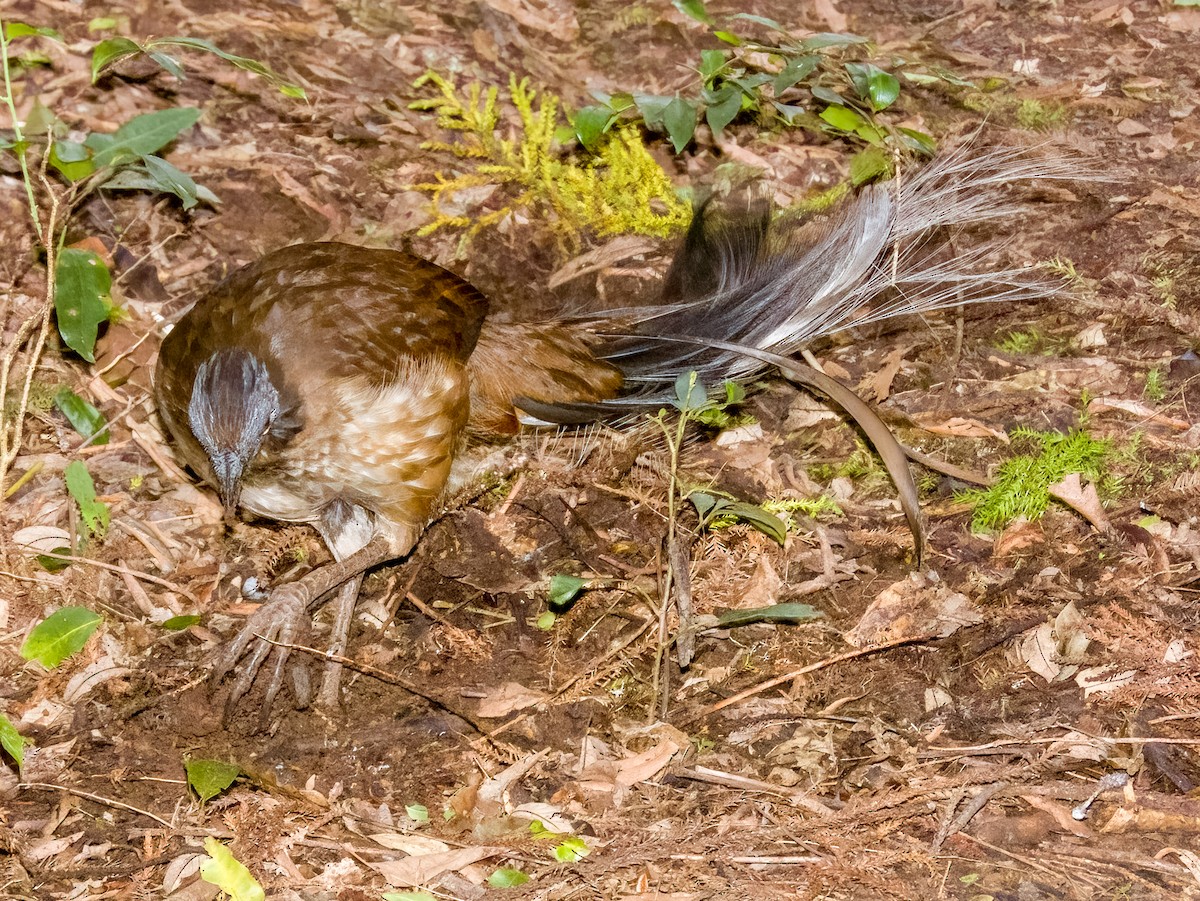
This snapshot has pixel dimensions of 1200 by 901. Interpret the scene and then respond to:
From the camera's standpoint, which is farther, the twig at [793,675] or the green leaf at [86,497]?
the green leaf at [86,497]

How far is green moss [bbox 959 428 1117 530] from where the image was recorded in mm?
3719

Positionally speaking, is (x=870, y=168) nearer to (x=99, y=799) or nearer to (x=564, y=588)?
(x=564, y=588)

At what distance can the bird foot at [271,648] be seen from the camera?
3.56m

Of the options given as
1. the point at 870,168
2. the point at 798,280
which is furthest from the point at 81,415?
the point at 870,168

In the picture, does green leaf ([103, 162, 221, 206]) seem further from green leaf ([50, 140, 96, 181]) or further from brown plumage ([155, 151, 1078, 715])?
brown plumage ([155, 151, 1078, 715])

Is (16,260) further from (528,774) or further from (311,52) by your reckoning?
(528,774)

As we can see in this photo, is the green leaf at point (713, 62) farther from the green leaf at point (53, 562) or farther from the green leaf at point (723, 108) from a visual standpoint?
the green leaf at point (53, 562)

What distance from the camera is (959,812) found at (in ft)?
9.05

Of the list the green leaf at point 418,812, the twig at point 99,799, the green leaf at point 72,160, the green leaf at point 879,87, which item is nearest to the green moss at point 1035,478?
the green leaf at point 879,87

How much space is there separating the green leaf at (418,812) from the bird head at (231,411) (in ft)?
4.09

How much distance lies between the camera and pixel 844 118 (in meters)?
4.88

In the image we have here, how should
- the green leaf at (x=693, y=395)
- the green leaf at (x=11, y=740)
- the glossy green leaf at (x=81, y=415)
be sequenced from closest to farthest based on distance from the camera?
the green leaf at (x=11, y=740) → the green leaf at (x=693, y=395) → the glossy green leaf at (x=81, y=415)

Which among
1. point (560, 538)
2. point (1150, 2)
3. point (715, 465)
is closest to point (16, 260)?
point (560, 538)

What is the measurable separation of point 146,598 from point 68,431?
2.98ft
